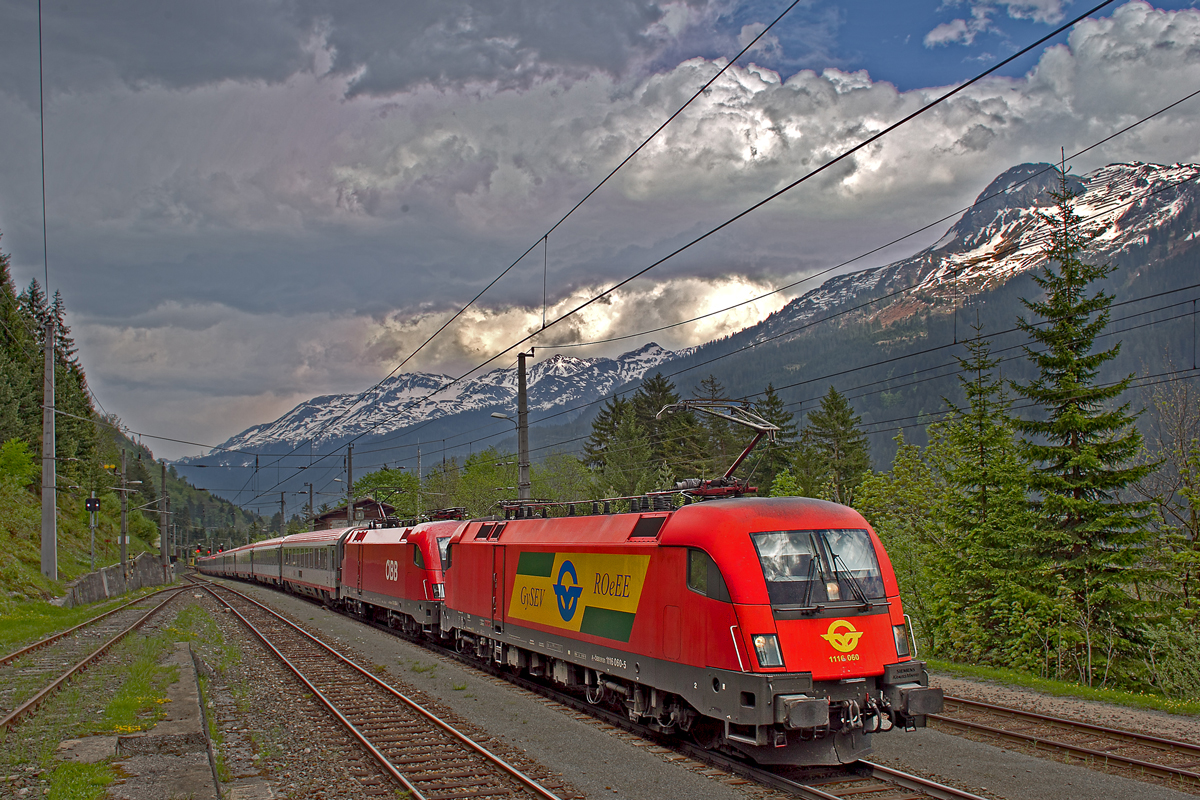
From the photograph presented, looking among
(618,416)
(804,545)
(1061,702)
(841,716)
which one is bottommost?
(1061,702)

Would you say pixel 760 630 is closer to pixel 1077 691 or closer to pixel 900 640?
pixel 900 640

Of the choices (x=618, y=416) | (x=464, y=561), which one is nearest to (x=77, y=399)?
(x=618, y=416)

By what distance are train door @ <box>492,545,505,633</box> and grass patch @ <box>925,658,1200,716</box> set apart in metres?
9.61

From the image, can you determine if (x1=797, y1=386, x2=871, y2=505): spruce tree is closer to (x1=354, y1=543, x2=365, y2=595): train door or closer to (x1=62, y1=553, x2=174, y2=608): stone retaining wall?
(x1=354, y1=543, x2=365, y2=595): train door

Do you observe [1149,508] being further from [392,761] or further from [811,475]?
[811,475]

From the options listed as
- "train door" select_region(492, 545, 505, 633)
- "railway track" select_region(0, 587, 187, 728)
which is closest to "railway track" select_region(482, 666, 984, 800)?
"train door" select_region(492, 545, 505, 633)

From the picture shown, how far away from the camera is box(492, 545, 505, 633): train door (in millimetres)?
17672

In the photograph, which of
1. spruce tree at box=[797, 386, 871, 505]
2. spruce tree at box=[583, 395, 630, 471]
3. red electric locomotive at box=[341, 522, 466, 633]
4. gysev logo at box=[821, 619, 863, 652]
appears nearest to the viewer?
gysev logo at box=[821, 619, 863, 652]

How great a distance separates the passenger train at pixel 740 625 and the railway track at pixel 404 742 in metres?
2.38

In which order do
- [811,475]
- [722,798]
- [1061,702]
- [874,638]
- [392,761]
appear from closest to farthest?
[722,798]
[874,638]
[392,761]
[1061,702]
[811,475]

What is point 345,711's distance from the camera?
14.9 metres

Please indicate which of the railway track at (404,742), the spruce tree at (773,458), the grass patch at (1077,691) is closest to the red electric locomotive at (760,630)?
the railway track at (404,742)

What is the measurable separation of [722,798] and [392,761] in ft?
15.4

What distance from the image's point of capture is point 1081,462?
19.8 meters
